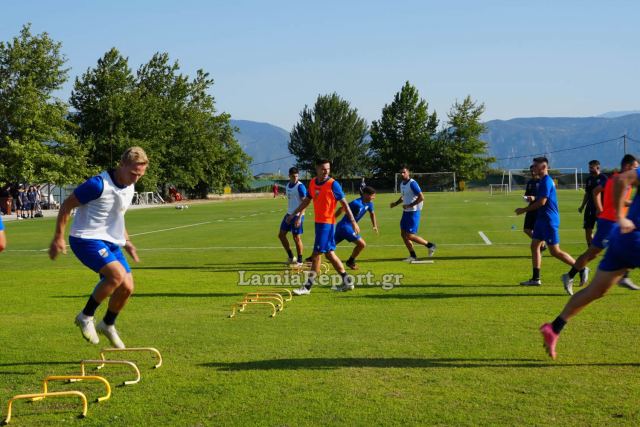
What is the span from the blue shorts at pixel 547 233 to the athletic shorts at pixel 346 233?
3.59 m

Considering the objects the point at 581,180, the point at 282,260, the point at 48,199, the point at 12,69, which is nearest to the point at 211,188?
the point at 48,199

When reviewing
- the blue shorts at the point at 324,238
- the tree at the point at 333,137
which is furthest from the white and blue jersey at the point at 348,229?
the tree at the point at 333,137

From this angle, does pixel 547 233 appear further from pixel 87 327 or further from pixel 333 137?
pixel 333 137

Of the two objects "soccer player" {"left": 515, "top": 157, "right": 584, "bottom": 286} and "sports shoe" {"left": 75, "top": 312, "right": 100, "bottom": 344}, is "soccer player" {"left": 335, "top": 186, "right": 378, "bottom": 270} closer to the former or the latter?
"soccer player" {"left": 515, "top": 157, "right": 584, "bottom": 286}

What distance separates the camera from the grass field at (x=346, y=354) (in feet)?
17.2

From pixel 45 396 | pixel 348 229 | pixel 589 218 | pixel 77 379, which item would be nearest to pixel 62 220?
pixel 77 379

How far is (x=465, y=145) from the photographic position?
321 feet

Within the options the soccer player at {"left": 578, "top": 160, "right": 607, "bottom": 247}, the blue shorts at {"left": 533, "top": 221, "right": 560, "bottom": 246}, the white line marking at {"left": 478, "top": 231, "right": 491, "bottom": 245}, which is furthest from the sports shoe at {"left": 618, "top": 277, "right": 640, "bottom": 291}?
the white line marking at {"left": 478, "top": 231, "right": 491, "bottom": 245}

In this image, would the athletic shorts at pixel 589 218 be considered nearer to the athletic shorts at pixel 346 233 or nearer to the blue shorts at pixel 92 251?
the athletic shorts at pixel 346 233

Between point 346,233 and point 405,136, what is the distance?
8792 cm

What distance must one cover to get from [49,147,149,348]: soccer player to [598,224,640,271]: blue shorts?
14.1 feet

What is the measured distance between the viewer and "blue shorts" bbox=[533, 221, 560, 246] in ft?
37.1

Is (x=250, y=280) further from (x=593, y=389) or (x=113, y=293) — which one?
(x=593, y=389)

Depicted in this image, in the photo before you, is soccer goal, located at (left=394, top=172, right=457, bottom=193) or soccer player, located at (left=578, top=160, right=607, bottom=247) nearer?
soccer player, located at (left=578, top=160, right=607, bottom=247)
